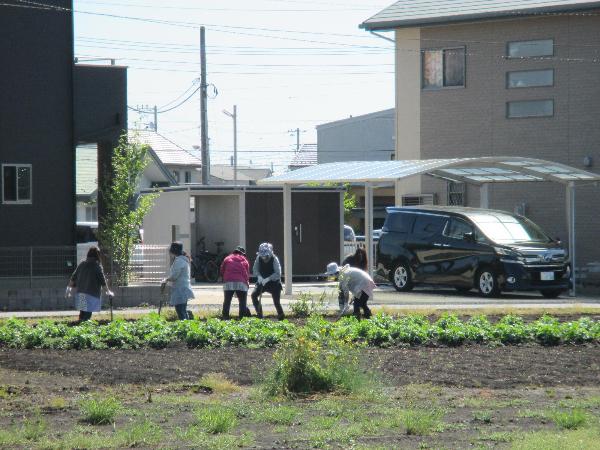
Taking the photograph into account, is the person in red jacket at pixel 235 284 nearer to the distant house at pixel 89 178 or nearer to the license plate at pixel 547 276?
the license plate at pixel 547 276

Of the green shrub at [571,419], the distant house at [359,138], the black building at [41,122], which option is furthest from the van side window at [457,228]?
the distant house at [359,138]

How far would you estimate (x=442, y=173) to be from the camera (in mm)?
29156

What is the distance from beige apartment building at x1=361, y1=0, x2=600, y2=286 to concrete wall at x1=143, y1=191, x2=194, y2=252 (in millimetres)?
7196

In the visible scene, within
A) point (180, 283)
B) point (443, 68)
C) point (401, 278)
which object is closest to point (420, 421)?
point (180, 283)

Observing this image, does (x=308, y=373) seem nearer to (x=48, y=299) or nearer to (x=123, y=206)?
(x=48, y=299)

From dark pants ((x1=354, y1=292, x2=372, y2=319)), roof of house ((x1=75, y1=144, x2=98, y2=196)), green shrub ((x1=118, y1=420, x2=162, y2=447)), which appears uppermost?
roof of house ((x1=75, y1=144, x2=98, y2=196))

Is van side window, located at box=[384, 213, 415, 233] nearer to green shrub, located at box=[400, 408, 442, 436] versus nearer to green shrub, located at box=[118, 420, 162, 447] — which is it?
green shrub, located at box=[400, 408, 442, 436]

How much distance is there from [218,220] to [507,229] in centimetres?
1111

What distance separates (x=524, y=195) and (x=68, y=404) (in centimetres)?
2410

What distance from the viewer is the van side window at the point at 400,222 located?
28166 millimetres

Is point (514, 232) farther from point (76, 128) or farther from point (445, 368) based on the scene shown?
point (445, 368)

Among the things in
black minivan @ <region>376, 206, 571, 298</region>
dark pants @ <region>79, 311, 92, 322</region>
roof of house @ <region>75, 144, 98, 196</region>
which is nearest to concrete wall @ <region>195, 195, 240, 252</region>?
black minivan @ <region>376, 206, 571, 298</region>

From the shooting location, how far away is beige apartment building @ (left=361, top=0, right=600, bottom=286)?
32.6 meters

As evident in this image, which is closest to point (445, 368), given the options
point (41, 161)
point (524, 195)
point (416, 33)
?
point (41, 161)
